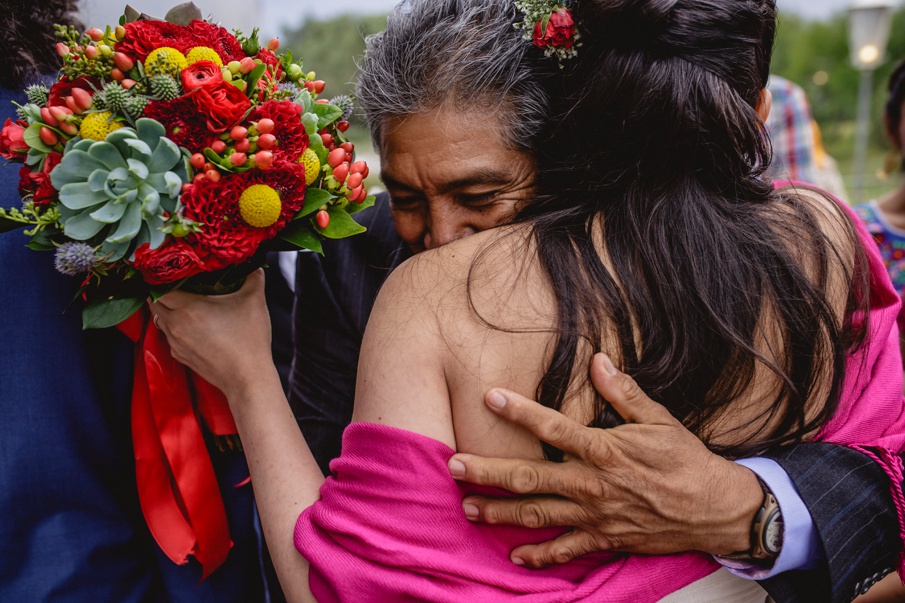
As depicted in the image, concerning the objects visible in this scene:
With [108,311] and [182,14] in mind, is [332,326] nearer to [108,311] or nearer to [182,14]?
[108,311]

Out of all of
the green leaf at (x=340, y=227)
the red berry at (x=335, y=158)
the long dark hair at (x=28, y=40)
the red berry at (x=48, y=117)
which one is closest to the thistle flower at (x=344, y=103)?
the red berry at (x=335, y=158)

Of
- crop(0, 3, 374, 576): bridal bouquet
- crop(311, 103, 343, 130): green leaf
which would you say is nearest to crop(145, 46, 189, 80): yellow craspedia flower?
crop(0, 3, 374, 576): bridal bouquet

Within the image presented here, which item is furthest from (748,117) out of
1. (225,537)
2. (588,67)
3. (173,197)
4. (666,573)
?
(225,537)

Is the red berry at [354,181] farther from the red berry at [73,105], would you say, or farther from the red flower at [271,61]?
the red berry at [73,105]

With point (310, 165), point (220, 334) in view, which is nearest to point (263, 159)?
point (310, 165)

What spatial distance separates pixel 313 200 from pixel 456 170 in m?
0.45

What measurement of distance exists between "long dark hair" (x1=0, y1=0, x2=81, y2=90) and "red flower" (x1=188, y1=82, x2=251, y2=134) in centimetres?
63

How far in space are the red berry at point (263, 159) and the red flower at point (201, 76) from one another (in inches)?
6.4

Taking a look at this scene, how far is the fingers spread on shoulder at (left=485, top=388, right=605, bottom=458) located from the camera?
1.40m

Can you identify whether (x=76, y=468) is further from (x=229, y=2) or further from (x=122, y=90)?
(x=229, y=2)

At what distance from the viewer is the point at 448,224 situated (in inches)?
76.7

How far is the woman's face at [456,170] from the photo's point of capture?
187 centimetres

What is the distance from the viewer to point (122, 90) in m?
1.39

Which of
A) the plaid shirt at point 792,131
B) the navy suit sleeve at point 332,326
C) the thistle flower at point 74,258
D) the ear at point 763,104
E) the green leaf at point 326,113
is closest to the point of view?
the thistle flower at point 74,258
